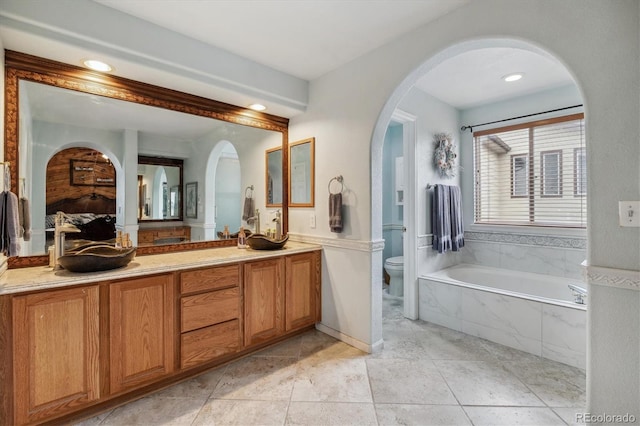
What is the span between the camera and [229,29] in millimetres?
2104

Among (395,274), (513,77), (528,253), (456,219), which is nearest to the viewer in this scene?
(513,77)

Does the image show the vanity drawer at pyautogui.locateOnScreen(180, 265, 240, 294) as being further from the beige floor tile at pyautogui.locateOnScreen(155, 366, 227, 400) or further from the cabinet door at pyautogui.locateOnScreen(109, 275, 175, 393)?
the beige floor tile at pyautogui.locateOnScreen(155, 366, 227, 400)

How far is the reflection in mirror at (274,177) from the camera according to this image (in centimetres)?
315

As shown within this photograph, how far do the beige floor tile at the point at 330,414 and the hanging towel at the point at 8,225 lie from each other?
67.1 inches

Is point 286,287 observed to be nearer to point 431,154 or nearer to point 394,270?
point 394,270

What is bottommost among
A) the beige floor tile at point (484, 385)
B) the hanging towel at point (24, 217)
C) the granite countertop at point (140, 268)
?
the beige floor tile at point (484, 385)

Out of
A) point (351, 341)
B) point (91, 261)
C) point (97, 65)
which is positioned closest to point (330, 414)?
point (351, 341)

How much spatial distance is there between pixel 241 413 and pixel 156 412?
1.68 ft

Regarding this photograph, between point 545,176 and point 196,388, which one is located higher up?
point 545,176

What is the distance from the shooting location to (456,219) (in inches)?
138

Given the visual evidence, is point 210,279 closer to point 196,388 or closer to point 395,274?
point 196,388

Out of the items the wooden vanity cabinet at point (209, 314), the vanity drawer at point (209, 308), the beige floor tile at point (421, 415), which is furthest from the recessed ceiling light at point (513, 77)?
the vanity drawer at point (209, 308)

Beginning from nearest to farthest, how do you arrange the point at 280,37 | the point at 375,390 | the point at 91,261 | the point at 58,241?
the point at 91,261 < the point at 58,241 < the point at 375,390 < the point at 280,37

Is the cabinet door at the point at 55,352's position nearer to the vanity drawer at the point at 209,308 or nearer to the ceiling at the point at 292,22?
the vanity drawer at the point at 209,308
